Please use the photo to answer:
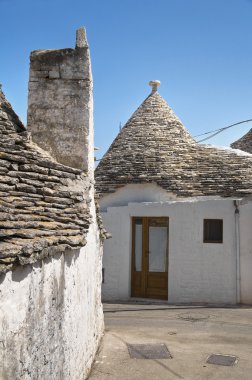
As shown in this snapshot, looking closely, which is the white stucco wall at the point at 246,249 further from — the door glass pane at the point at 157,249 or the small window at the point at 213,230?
the door glass pane at the point at 157,249

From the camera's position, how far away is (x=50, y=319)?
14.9 feet

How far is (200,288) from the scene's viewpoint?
41.2 feet

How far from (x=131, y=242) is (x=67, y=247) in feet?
28.1

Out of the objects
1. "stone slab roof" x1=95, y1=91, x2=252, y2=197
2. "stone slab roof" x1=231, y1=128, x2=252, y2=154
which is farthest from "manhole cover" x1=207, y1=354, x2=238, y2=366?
"stone slab roof" x1=231, y1=128, x2=252, y2=154

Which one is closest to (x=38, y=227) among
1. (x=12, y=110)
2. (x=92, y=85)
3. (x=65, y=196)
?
(x=65, y=196)

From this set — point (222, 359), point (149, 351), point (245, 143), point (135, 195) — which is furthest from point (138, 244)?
point (245, 143)

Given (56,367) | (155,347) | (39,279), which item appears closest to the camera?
(39,279)

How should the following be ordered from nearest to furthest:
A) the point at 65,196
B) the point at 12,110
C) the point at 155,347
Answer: the point at 65,196 < the point at 12,110 < the point at 155,347

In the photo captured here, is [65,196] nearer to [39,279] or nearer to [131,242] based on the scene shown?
[39,279]

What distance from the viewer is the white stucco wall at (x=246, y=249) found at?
40.3 feet

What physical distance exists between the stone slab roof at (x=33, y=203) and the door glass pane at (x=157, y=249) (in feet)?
22.7

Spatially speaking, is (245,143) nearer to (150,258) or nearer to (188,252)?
(188,252)

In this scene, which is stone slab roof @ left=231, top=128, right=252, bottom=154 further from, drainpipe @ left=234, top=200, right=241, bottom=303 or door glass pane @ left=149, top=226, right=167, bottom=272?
door glass pane @ left=149, top=226, right=167, bottom=272

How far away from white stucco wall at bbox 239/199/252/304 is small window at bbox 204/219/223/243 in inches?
24.9
